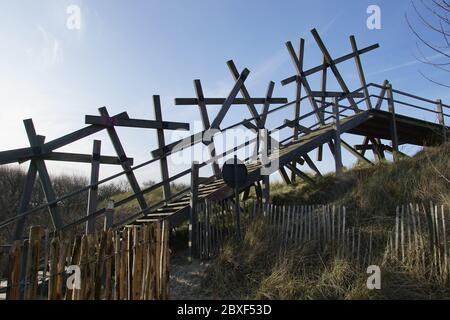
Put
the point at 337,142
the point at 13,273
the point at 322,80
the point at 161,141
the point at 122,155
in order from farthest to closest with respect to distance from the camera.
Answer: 1. the point at 322,80
2. the point at 337,142
3. the point at 161,141
4. the point at 122,155
5. the point at 13,273

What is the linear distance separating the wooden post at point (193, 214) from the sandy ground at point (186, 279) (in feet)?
0.86

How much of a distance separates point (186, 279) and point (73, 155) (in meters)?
3.80

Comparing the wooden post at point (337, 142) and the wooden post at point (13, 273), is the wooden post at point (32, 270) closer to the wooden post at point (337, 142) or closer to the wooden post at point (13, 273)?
the wooden post at point (13, 273)

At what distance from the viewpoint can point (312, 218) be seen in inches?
306

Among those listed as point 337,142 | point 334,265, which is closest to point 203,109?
point 337,142

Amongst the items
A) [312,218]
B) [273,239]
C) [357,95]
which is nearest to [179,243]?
[273,239]

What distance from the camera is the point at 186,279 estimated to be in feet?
25.0

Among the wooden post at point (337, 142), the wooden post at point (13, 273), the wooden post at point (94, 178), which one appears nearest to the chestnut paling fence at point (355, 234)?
the wooden post at point (94, 178)

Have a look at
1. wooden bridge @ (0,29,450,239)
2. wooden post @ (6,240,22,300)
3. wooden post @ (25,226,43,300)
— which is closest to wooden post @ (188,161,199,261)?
wooden bridge @ (0,29,450,239)

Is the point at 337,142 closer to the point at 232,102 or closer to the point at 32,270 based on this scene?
the point at 232,102

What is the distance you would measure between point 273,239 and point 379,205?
A: 2560 millimetres

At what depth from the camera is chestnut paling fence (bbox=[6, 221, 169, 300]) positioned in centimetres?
405

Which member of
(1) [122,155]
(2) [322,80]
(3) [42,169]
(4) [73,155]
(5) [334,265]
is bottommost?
(5) [334,265]
